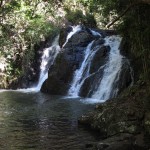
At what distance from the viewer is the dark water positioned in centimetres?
1209

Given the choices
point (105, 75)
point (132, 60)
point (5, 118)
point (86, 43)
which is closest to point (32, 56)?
point (86, 43)

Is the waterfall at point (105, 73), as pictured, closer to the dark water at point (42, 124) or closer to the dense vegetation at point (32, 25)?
the dense vegetation at point (32, 25)

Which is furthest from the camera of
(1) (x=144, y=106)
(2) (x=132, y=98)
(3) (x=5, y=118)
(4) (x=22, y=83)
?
(4) (x=22, y=83)

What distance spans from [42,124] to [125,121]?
370 cm

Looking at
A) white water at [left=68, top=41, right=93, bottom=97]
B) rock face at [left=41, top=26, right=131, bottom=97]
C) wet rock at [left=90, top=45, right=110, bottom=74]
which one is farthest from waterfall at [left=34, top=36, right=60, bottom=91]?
wet rock at [left=90, top=45, right=110, bottom=74]

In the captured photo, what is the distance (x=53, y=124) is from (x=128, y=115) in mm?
3292

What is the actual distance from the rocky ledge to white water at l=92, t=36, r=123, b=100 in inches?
255

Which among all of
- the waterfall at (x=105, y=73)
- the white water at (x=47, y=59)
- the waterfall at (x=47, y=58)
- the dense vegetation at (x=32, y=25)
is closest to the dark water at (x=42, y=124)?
the waterfall at (x=105, y=73)

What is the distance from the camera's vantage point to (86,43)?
2634 centimetres

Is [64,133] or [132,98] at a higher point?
[132,98]

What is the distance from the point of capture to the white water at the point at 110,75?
21391 millimetres

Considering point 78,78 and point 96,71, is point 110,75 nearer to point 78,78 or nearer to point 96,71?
point 96,71

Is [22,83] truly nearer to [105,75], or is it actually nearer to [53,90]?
[53,90]

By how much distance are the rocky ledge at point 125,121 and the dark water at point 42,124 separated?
1.89ft
